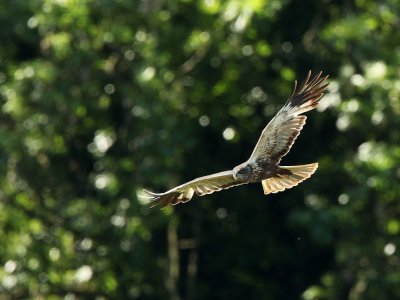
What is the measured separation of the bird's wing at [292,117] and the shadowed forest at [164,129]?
4111 millimetres

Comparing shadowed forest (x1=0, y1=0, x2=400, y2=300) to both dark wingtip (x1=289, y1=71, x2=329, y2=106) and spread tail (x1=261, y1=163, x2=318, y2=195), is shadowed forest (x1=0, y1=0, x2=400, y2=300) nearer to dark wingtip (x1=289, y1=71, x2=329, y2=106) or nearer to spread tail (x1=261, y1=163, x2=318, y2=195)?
spread tail (x1=261, y1=163, x2=318, y2=195)

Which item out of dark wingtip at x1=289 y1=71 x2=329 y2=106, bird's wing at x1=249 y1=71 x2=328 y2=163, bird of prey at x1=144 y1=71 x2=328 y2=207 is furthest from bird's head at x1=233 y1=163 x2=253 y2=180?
dark wingtip at x1=289 y1=71 x2=329 y2=106

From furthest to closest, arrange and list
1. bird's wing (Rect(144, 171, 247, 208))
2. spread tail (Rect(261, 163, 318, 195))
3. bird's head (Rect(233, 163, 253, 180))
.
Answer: bird's wing (Rect(144, 171, 247, 208)) → spread tail (Rect(261, 163, 318, 195)) → bird's head (Rect(233, 163, 253, 180))

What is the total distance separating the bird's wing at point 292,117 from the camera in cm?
1062

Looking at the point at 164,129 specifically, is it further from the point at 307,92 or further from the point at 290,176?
the point at 307,92

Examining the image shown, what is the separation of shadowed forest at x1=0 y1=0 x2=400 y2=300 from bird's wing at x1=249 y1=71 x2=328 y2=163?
13.5ft

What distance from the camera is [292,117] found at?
10711 mm

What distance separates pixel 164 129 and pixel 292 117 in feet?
16.6

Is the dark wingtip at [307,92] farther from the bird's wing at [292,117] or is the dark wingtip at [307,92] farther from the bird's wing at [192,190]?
the bird's wing at [192,190]

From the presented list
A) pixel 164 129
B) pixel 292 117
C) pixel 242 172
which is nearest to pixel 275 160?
pixel 242 172

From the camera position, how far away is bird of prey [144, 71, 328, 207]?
1066cm

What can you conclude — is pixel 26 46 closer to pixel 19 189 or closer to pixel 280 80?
pixel 19 189

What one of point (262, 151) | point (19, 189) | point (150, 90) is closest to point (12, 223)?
point (19, 189)

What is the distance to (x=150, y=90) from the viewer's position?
51.7 feet
